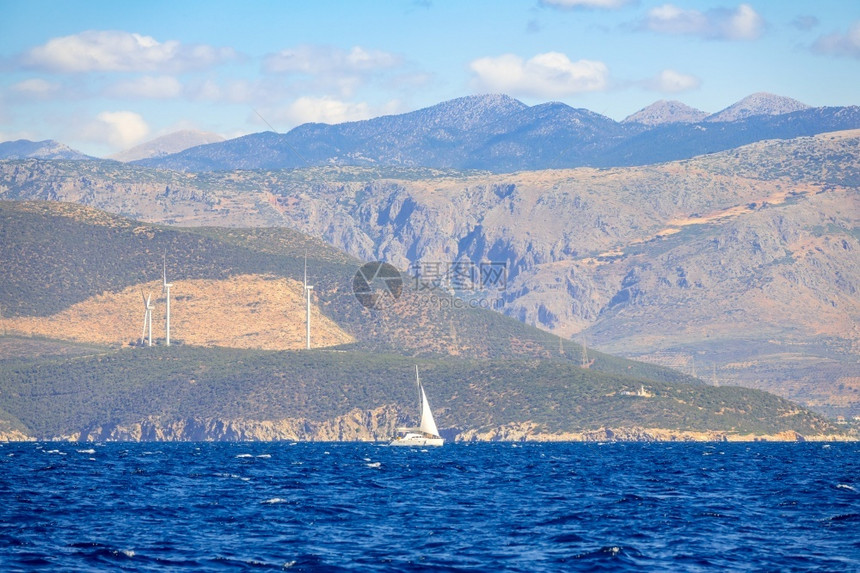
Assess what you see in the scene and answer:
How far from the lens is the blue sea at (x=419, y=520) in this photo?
7994cm

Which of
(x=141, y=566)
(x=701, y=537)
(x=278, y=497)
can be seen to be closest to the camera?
(x=141, y=566)

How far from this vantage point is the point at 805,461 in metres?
198

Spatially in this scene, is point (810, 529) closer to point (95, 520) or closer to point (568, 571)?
point (568, 571)

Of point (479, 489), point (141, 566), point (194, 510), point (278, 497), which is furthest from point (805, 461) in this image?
point (141, 566)

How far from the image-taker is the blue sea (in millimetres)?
79938

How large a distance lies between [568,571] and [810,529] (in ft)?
78.4

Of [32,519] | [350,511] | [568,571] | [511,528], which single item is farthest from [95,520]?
[568,571]

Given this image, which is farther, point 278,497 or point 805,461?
point 805,461

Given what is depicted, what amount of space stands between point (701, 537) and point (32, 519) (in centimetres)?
4138

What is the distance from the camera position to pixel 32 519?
94.4 m

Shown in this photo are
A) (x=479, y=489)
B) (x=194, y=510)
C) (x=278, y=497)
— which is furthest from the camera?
(x=479, y=489)

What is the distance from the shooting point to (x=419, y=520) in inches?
3885

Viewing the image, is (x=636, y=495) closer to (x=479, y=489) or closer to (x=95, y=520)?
(x=479, y=489)

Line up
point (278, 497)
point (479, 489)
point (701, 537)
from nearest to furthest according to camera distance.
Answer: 1. point (701, 537)
2. point (278, 497)
3. point (479, 489)
